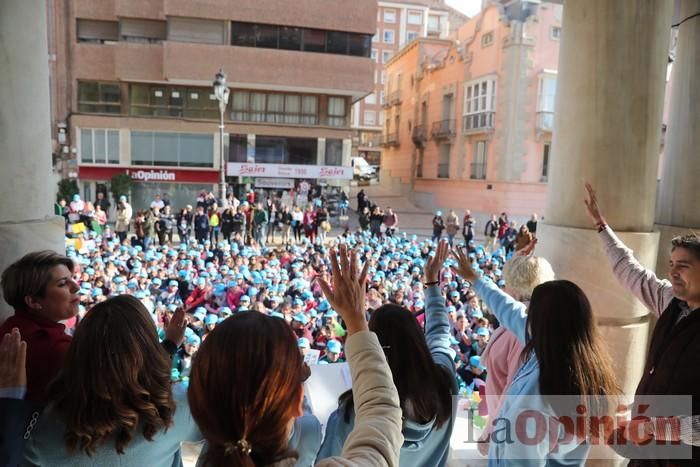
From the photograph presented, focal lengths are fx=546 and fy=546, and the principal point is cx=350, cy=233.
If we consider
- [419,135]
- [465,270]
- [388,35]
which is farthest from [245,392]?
[388,35]

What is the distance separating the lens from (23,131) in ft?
7.83

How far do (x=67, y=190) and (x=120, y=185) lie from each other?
86.0 inches

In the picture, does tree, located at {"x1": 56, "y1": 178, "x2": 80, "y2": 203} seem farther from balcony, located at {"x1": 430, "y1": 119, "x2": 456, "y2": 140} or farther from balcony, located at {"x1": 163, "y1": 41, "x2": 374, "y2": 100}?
balcony, located at {"x1": 430, "y1": 119, "x2": 456, "y2": 140}

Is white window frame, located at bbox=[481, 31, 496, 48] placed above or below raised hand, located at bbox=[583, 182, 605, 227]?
above

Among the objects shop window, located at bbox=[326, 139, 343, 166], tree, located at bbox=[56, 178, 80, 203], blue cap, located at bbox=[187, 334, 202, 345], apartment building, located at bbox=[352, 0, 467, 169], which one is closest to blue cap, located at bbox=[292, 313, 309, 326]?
blue cap, located at bbox=[187, 334, 202, 345]

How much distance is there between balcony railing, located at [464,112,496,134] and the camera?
26109mm

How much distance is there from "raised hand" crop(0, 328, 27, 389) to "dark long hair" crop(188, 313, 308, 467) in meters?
0.70

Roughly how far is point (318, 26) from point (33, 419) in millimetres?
26751

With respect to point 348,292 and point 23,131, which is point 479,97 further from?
point 348,292

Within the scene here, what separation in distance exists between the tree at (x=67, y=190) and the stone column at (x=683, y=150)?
2332 cm

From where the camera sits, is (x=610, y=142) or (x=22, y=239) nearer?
(x=22, y=239)

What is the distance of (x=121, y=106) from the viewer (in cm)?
2617
